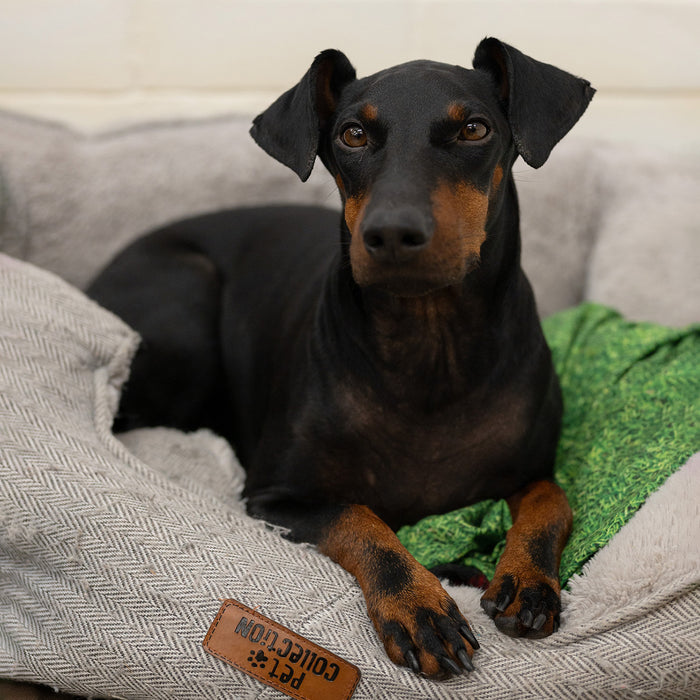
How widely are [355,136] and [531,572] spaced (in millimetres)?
1072

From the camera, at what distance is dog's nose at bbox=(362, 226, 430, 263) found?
1.71 meters

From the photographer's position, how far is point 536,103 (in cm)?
202

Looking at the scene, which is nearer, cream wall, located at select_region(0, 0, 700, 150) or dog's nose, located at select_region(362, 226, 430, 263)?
dog's nose, located at select_region(362, 226, 430, 263)

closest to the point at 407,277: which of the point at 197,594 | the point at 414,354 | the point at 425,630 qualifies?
the point at 414,354

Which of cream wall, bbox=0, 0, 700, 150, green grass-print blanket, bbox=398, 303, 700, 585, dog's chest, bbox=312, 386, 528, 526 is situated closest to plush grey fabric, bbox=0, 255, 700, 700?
green grass-print blanket, bbox=398, 303, 700, 585

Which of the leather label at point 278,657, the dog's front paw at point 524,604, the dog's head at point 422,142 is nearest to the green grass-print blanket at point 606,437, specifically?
the dog's front paw at point 524,604

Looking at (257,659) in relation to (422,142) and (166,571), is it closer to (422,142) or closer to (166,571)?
(166,571)

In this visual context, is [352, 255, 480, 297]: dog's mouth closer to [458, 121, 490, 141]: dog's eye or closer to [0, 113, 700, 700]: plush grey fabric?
[458, 121, 490, 141]: dog's eye

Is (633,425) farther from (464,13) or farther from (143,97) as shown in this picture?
(143,97)

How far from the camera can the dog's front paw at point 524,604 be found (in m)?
1.82

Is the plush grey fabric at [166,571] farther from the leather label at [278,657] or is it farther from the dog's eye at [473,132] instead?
the dog's eye at [473,132]

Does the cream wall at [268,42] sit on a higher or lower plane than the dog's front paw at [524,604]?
higher

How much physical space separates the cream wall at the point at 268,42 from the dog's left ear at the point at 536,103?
209cm

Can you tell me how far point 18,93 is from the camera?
411cm
